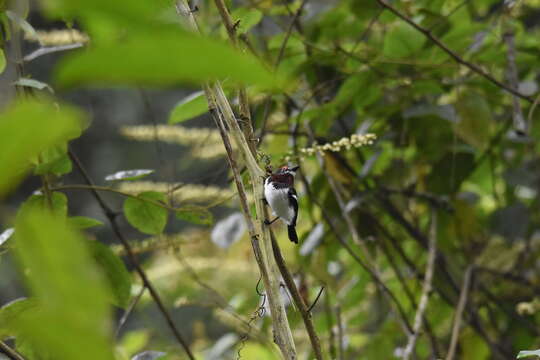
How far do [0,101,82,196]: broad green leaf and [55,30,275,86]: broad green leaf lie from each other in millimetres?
11

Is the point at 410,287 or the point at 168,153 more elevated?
the point at 168,153

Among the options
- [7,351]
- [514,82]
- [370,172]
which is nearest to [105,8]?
[7,351]

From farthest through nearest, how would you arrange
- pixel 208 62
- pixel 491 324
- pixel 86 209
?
pixel 86 209 < pixel 491 324 < pixel 208 62

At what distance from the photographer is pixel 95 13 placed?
7.2 inches

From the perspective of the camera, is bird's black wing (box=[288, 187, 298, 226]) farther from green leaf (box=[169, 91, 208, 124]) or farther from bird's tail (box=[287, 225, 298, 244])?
green leaf (box=[169, 91, 208, 124])

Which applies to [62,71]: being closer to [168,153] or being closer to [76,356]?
[76,356]

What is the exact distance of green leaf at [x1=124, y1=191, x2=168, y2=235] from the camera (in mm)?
772

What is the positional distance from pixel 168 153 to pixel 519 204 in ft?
7.95

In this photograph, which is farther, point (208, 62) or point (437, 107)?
point (437, 107)

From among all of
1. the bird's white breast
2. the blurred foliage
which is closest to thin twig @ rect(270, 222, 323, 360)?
the bird's white breast

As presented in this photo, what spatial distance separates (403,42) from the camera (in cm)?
109

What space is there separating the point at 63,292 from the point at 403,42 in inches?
39.4

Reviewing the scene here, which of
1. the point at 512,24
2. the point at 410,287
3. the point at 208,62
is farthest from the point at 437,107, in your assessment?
the point at 208,62

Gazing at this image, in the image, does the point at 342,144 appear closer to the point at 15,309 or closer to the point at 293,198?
the point at 293,198
